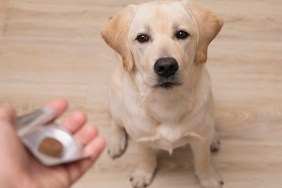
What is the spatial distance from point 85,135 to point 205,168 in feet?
2.44

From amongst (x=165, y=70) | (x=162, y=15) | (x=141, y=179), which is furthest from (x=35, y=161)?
(x=141, y=179)

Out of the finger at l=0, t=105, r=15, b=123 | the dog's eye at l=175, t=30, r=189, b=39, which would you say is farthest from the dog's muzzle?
the finger at l=0, t=105, r=15, b=123

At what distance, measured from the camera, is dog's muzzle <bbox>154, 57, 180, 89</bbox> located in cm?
135

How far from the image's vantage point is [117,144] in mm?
1988

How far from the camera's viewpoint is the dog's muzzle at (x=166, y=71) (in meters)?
1.35

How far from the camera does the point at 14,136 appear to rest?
1159mm

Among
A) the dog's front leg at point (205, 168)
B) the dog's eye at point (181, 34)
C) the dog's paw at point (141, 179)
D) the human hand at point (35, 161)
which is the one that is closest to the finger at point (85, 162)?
the human hand at point (35, 161)

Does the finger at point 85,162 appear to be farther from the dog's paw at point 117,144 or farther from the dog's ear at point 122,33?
the dog's paw at point 117,144

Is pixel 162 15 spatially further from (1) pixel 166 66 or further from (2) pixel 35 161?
(2) pixel 35 161

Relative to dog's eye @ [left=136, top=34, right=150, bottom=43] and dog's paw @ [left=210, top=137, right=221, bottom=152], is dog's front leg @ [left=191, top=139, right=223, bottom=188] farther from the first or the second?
dog's eye @ [left=136, top=34, right=150, bottom=43]

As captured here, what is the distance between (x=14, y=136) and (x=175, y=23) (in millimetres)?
613

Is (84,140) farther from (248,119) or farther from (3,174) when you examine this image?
(248,119)

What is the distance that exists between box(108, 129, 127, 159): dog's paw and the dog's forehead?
710mm

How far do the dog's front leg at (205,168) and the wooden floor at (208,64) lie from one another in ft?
0.19
